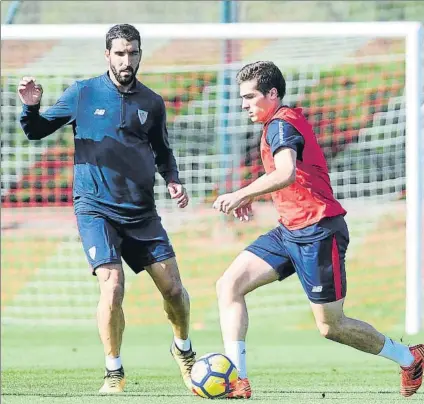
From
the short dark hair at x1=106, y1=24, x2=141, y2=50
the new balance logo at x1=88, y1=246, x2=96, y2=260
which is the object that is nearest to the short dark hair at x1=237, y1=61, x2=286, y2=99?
the short dark hair at x1=106, y1=24, x2=141, y2=50

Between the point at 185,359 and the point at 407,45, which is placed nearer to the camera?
the point at 185,359

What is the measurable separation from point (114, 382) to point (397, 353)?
170 centimetres

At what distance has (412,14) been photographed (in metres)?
21.3

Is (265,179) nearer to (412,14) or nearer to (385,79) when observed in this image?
(385,79)

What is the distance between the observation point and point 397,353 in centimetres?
698

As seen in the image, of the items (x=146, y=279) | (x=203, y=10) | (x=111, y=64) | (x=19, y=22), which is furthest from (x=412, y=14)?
(x=111, y=64)

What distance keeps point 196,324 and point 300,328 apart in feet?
3.47

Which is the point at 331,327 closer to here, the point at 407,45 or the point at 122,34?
the point at 122,34

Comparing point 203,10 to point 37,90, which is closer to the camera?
point 37,90

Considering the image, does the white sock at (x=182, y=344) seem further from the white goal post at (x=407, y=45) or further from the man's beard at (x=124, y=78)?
the white goal post at (x=407, y=45)

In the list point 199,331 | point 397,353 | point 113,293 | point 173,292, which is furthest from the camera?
point 199,331

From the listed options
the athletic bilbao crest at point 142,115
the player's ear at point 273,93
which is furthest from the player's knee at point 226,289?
the athletic bilbao crest at point 142,115

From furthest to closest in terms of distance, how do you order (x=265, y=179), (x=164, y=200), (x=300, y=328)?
(x=164, y=200) < (x=300, y=328) < (x=265, y=179)

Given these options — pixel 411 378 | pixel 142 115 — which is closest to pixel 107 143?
pixel 142 115
